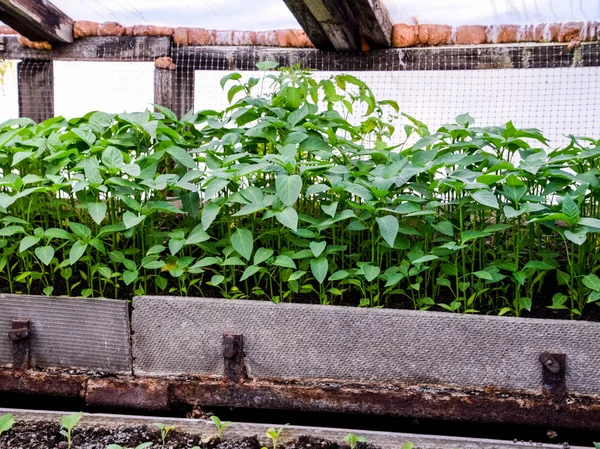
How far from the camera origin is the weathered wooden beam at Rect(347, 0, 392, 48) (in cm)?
197

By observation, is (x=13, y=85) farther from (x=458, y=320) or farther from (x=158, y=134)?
(x=458, y=320)

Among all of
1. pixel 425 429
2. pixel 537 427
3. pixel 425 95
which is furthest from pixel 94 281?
pixel 425 95

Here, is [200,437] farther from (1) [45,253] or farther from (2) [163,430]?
(1) [45,253]

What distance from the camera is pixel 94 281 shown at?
161cm

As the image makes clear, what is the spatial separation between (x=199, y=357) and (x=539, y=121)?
143 cm

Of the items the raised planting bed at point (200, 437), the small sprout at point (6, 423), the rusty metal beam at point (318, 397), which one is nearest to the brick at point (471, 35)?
the rusty metal beam at point (318, 397)

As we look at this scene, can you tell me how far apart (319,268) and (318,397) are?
0.29 m

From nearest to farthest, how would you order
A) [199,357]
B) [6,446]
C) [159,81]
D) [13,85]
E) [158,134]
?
[6,446], [199,357], [158,134], [159,81], [13,85]

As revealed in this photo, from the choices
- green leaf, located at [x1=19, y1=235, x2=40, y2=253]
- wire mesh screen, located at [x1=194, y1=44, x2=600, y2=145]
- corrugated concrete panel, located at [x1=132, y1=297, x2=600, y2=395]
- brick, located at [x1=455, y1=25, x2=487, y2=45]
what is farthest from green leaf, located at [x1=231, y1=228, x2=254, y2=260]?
brick, located at [x1=455, y1=25, x2=487, y2=45]

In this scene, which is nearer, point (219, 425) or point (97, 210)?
point (219, 425)

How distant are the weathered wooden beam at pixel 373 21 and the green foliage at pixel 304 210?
17.8 inches

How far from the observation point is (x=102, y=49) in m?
2.48

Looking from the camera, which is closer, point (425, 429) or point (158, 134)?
point (425, 429)

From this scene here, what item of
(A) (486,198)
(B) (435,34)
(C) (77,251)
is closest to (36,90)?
(C) (77,251)
